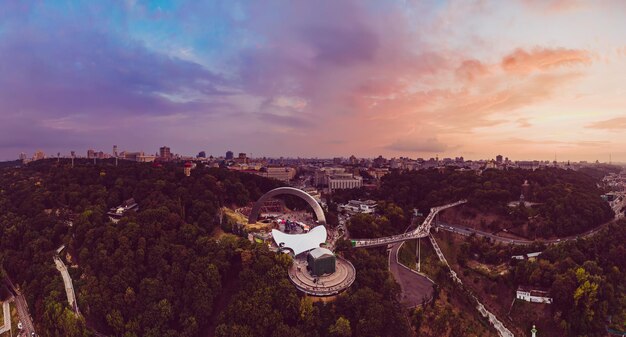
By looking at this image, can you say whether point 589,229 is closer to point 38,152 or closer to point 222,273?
point 222,273

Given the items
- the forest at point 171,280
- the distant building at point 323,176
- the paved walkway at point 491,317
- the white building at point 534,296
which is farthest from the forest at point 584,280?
the distant building at point 323,176

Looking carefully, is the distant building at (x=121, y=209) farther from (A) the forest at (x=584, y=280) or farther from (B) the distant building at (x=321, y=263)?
(A) the forest at (x=584, y=280)

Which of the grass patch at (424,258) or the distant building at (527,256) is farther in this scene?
the grass patch at (424,258)

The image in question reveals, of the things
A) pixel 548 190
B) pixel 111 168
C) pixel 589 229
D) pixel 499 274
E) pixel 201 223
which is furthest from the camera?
pixel 111 168

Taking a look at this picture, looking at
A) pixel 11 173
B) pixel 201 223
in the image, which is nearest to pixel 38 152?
pixel 11 173

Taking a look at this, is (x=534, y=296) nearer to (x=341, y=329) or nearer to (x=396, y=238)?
(x=396, y=238)

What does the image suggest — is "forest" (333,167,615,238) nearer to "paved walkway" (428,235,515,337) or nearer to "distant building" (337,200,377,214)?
"distant building" (337,200,377,214)

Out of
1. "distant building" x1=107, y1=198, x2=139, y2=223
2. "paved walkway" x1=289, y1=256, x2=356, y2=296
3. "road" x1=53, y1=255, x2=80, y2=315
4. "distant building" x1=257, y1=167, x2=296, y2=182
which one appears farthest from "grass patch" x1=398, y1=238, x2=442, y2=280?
"distant building" x1=257, y1=167, x2=296, y2=182
